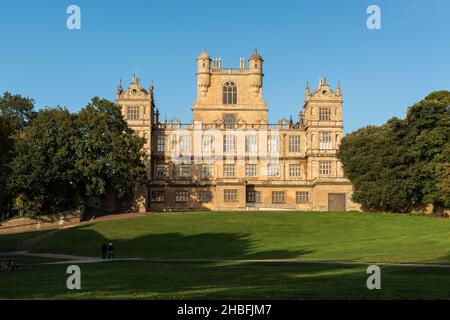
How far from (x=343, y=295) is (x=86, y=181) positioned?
5876 centimetres

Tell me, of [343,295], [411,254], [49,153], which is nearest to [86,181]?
[49,153]

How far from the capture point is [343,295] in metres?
20.2

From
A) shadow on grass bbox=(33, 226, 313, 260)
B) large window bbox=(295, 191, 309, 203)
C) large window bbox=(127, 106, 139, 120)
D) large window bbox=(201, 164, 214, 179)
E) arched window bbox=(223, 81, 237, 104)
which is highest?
arched window bbox=(223, 81, 237, 104)

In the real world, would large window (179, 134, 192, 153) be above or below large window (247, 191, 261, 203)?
above

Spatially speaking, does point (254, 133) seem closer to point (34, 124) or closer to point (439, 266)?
point (34, 124)

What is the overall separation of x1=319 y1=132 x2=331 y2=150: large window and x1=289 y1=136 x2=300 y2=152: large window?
4234 millimetres

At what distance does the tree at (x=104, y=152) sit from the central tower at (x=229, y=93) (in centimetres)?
2077

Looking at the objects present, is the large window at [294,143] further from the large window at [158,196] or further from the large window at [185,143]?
the large window at [158,196]

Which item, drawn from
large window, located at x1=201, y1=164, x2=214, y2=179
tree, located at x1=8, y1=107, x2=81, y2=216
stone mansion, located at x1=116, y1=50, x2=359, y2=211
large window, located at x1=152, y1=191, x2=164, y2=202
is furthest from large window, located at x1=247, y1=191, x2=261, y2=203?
tree, located at x1=8, y1=107, x2=81, y2=216

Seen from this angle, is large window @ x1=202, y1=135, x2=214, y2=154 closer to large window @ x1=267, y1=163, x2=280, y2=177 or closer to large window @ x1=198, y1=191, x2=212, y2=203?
large window @ x1=198, y1=191, x2=212, y2=203

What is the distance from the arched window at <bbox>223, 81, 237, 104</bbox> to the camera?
324ft

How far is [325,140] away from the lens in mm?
91750

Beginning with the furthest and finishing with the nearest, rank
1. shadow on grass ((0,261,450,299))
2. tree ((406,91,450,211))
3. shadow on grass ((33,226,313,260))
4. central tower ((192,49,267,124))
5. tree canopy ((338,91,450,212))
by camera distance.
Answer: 1. central tower ((192,49,267,124))
2. tree canopy ((338,91,450,212))
3. tree ((406,91,450,211))
4. shadow on grass ((33,226,313,260))
5. shadow on grass ((0,261,450,299))
